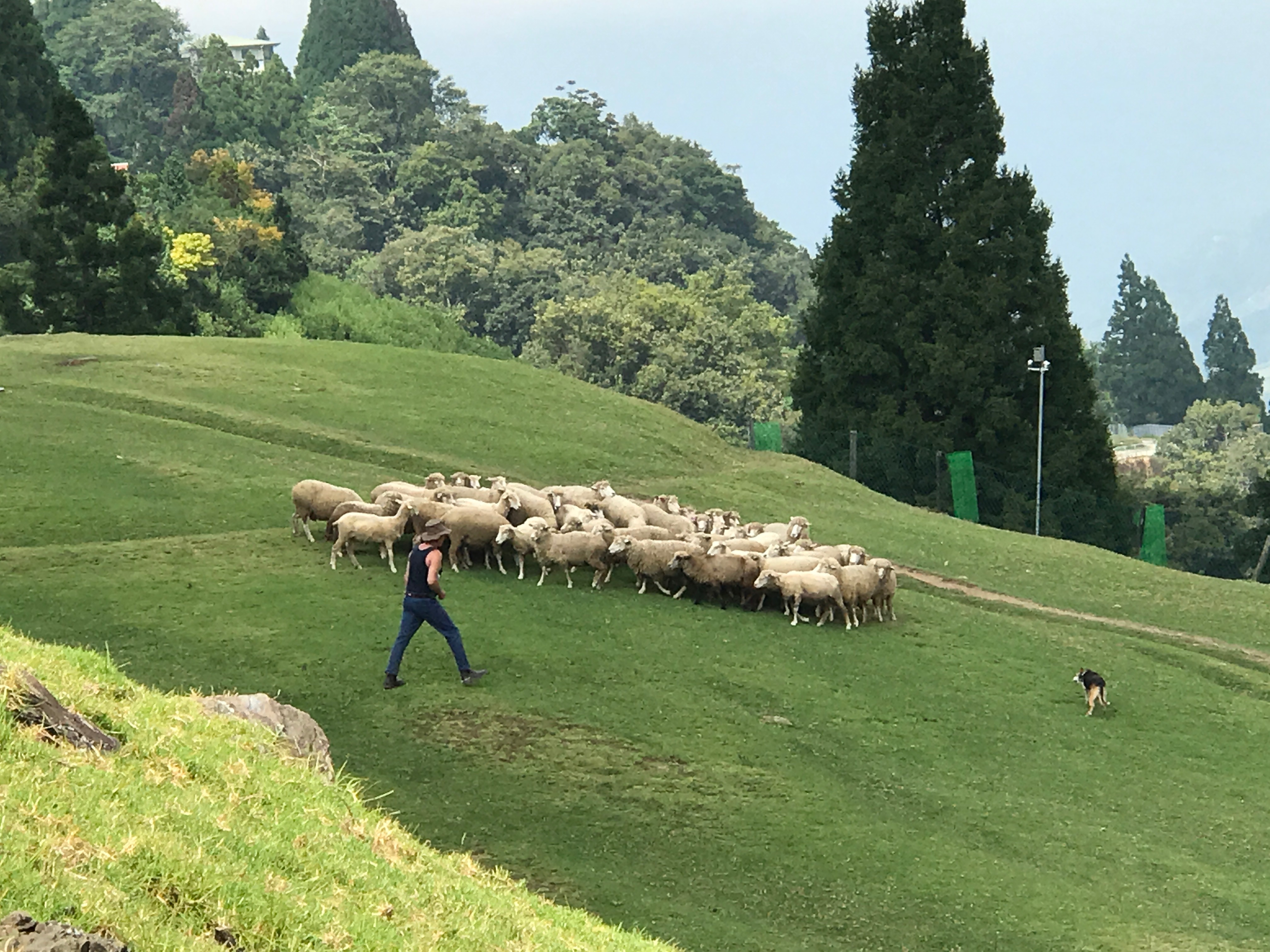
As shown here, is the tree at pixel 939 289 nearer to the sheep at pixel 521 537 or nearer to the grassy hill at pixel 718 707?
the grassy hill at pixel 718 707

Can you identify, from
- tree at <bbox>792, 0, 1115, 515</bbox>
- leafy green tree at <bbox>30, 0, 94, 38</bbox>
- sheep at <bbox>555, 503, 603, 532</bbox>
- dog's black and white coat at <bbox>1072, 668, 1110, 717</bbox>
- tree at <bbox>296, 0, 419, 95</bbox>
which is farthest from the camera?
tree at <bbox>296, 0, 419, 95</bbox>

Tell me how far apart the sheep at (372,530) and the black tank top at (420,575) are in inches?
192

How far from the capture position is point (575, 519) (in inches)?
963

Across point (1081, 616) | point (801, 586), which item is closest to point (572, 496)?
point (801, 586)

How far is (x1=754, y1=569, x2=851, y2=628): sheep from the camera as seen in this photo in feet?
76.4

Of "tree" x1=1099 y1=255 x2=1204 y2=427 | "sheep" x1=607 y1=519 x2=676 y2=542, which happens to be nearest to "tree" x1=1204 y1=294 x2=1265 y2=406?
"tree" x1=1099 y1=255 x2=1204 y2=427

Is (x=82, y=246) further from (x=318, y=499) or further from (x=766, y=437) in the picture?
(x=318, y=499)

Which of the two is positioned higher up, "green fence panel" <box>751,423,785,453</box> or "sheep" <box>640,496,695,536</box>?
"green fence panel" <box>751,423,785,453</box>

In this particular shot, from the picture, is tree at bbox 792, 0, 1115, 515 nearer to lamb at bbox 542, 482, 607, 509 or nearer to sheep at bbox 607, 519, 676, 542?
lamb at bbox 542, 482, 607, 509

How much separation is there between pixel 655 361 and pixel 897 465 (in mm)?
30346

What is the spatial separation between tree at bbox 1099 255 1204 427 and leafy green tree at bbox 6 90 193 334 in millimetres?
98868

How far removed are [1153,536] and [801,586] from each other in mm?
26021

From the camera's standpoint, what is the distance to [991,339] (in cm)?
4944

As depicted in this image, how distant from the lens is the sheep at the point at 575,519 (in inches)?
963
